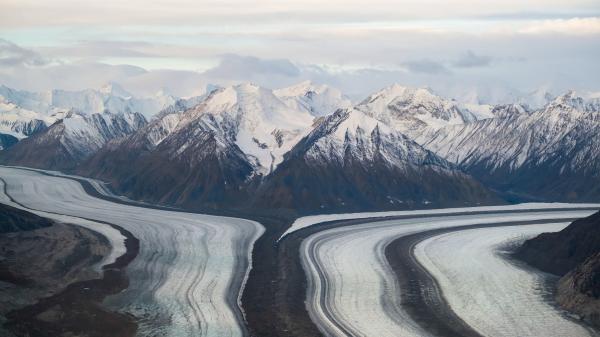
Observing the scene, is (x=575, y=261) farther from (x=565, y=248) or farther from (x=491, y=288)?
(x=491, y=288)

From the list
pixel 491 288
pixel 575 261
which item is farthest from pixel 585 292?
pixel 575 261

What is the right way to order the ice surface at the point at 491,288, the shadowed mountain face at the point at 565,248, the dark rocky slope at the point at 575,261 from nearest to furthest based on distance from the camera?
1. the ice surface at the point at 491,288
2. the dark rocky slope at the point at 575,261
3. the shadowed mountain face at the point at 565,248

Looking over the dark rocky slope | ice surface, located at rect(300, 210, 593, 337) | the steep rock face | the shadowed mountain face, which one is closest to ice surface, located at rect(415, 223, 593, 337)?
the steep rock face

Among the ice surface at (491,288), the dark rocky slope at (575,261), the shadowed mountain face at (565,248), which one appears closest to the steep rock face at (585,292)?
the dark rocky slope at (575,261)

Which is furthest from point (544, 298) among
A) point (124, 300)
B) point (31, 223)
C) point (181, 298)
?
point (31, 223)

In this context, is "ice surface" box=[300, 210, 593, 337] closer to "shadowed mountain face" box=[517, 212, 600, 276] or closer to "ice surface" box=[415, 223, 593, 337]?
"ice surface" box=[415, 223, 593, 337]

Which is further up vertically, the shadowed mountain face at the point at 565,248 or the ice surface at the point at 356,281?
the shadowed mountain face at the point at 565,248

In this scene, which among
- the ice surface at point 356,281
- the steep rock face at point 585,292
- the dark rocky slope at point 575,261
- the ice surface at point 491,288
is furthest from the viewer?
the dark rocky slope at point 575,261

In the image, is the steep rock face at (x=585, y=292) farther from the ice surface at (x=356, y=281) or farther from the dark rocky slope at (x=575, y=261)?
the ice surface at (x=356, y=281)

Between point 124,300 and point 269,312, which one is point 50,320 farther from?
point 269,312
